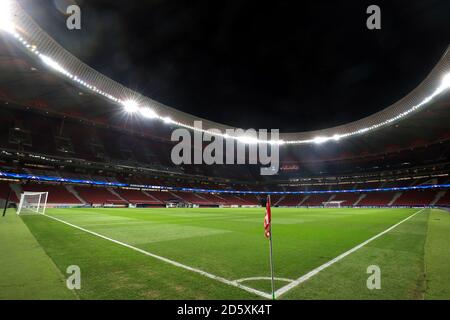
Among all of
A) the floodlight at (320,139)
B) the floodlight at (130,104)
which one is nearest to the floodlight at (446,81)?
the floodlight at (320,139)

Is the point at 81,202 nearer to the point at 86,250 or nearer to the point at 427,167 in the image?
the point at 86,250

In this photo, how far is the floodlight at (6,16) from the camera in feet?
74.4

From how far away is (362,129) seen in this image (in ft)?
184

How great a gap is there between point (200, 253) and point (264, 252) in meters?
1.93

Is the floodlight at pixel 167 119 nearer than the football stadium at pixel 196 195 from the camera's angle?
No

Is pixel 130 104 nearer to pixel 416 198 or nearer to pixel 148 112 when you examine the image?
pixel 148 112

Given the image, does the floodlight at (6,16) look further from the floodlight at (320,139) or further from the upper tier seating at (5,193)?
the floodlight at (320,139)

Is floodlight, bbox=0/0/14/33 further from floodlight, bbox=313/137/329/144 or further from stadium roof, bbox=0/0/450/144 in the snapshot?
floodlight, bbox=313/137/329/144

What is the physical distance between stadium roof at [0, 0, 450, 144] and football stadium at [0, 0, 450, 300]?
0.74 ft

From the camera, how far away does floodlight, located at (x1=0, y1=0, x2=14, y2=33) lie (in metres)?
22.7

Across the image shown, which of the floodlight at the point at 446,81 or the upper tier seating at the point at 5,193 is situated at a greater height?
the floodlight at the point at 446,81

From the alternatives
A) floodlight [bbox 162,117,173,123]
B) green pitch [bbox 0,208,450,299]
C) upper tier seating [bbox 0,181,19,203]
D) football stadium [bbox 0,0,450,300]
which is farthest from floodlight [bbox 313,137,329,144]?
upper tier seating [bbox 0,181,19,203]

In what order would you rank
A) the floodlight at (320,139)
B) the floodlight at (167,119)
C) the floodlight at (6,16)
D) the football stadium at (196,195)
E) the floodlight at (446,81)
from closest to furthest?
the football stadium at (196,195), the floodlight at (6,16), the floodlight at (446,81), the floodlight at (167,119), the floodlight at (320,139)
